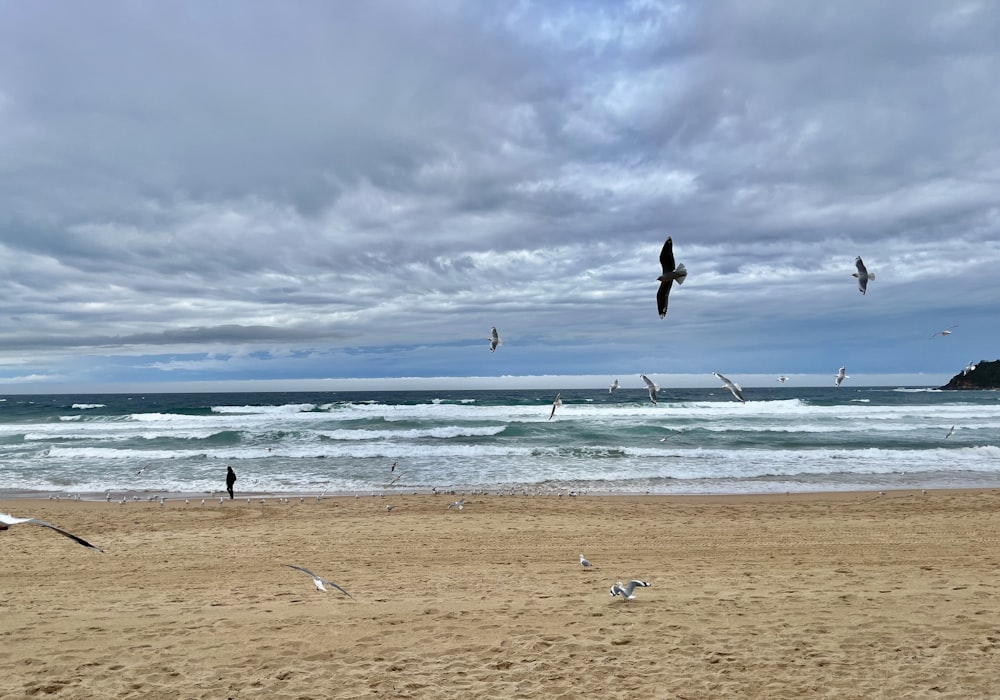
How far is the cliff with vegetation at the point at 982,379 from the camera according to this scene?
94000 millimetres

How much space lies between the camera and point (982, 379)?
98.1 meters

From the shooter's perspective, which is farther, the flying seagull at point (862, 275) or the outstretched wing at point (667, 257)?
the flying seagull at point (862, 275)

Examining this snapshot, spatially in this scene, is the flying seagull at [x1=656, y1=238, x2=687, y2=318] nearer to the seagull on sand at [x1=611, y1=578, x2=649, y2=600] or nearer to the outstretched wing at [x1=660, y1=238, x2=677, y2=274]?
the outstretched wing at [x1=660, y1=238, x2=677, y2=274]

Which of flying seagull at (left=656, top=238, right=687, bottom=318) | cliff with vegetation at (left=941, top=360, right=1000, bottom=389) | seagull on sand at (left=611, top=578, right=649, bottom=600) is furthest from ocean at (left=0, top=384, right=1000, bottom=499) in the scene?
cliff with vegetation at (left=941, top=360, right=1000, bottom=389)

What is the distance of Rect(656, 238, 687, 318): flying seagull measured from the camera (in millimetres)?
3873

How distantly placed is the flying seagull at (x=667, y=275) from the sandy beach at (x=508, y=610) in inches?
115

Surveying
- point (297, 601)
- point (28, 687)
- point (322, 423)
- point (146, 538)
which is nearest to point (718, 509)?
point (297, 601)

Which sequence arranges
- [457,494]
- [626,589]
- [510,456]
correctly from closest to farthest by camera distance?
1. [626,589]
2. [457,494]
3. [510,456]

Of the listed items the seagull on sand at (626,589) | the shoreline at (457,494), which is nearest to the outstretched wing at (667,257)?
the seagull on sand at (626,589)

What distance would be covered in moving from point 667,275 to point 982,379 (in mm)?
119334

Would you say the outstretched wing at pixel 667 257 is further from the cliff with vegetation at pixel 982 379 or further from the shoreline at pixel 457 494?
the cliff with vegetation at pixel 982 379

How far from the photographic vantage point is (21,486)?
58.9 ft

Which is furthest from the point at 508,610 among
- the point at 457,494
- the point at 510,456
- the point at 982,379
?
the point at 982,379

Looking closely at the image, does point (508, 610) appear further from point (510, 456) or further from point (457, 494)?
point (510, 456)
